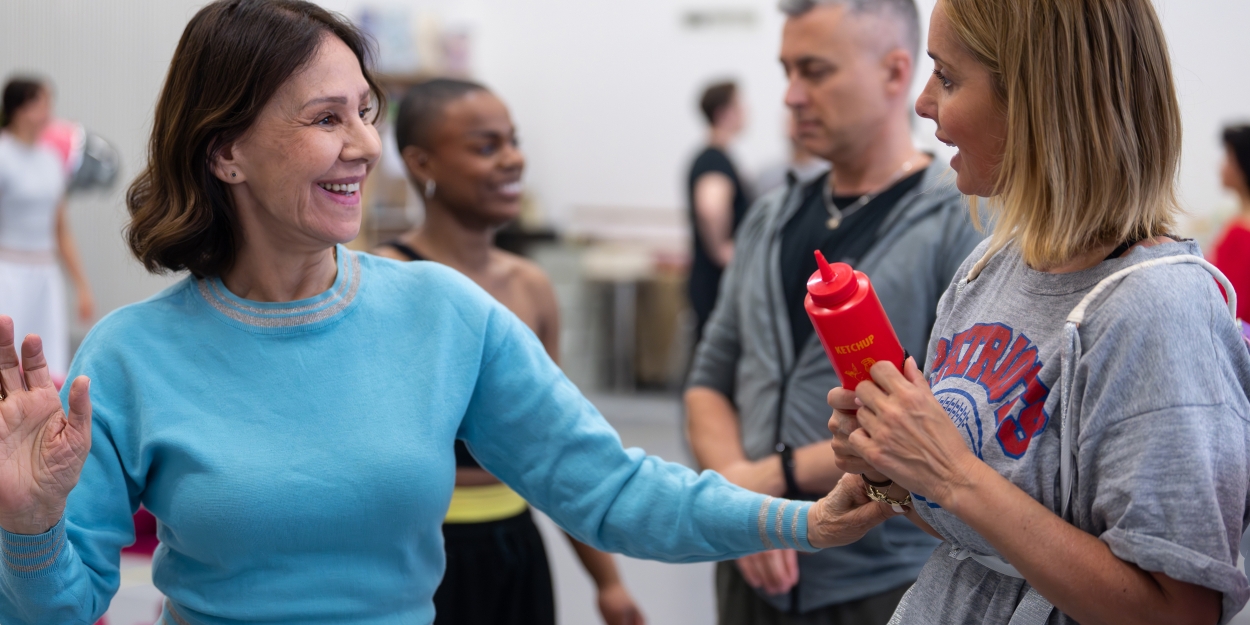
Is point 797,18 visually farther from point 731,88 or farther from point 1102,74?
point 731,88

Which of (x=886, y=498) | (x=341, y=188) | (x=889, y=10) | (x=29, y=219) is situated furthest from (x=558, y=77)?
(x=886, y=498)

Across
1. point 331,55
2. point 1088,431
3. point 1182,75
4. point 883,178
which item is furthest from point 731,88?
point 1088,431

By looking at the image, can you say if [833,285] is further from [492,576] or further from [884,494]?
[492,576]

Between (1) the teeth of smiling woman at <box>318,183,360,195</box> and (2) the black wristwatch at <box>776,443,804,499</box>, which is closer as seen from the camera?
(1) the teeth of smiling woman at <box>318,183,360,195</box>

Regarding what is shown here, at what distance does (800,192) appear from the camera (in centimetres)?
210

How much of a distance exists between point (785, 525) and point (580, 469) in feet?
0.93

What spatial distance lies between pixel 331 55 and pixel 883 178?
1006 millimetres

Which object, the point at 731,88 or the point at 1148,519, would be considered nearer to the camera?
the point at 1148,519

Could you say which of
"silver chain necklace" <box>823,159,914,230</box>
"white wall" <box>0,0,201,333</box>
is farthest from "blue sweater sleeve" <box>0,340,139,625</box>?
"white wall" <box>0,0,201,333</box>

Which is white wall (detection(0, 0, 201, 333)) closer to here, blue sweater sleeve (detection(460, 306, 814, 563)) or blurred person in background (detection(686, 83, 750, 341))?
blurred person in background (detection(686, 83, 750, 341))

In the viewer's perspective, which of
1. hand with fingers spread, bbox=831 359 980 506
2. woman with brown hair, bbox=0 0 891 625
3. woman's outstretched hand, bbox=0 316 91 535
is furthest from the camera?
woman with brown hair, bbox=0 0 891 625

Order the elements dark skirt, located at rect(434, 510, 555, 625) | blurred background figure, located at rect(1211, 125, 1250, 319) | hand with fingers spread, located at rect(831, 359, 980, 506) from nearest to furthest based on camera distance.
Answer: hand with fingers spread, located at rect(831, 359, 980, 506)
dark skirt, located at rect(434, 510, 555, 625)
blurred background figure, located at rect(1211, 125, 1250, 319)

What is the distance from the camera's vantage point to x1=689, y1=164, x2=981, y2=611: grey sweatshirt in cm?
181

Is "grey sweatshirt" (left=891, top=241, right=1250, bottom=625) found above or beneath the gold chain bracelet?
above
